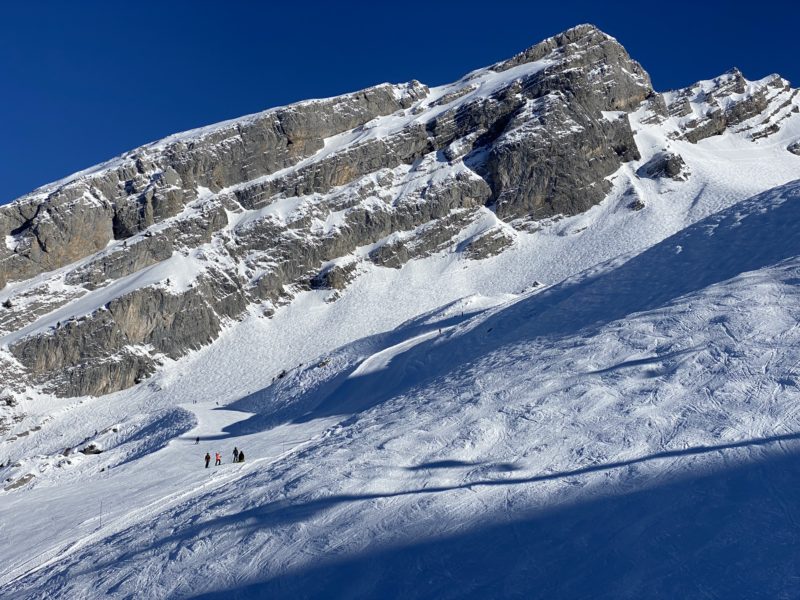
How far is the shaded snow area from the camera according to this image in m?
8.31

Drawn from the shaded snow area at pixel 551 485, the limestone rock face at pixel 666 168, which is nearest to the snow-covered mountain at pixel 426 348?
the shaded snow area at pixel 551 485

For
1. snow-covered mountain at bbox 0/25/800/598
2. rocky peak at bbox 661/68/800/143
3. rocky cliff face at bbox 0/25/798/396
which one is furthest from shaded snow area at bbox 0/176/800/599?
rocky peak at bbox 661/68/800/143

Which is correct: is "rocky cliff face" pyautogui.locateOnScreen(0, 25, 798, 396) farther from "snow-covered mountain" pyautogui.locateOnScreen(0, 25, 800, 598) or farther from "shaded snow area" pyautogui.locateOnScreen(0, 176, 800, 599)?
"shaded snow area" pyautogui.locateOnScreen(0, 176, 800, 599)

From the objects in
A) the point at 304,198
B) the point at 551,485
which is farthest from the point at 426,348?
the point at 304,198

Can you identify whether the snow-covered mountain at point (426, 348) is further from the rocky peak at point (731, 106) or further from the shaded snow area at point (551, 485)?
the rocky peak at point (731, 106)

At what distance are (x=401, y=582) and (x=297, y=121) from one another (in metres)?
96.8

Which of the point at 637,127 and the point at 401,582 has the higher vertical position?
the point at 637,127

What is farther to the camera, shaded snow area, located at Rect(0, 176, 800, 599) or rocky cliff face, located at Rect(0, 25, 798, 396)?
rocky cliff face, located at Rect(0, 25, 798, 396)

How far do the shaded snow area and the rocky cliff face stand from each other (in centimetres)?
5567

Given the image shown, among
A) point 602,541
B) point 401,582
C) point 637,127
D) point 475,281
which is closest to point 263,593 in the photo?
point 401,582

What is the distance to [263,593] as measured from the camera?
9.49 metres

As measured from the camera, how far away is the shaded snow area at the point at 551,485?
327 inches

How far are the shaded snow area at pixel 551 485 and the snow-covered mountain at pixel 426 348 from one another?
56mm

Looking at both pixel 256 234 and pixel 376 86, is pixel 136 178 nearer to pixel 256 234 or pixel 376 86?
pixel 256 234
